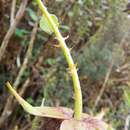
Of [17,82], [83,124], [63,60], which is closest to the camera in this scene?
[83,124]

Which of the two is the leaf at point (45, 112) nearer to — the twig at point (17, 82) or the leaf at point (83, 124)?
the leaf at point (83, 124)

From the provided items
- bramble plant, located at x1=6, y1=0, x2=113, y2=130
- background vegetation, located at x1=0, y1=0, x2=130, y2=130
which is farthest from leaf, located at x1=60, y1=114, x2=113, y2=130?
background vegetation, located at x1=0, y1=0, x2=130, y2=130

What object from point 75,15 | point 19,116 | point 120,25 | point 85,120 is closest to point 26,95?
point 19,116

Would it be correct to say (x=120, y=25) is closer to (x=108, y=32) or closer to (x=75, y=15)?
(x=108, y=32)

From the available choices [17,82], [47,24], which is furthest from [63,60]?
[47,24]

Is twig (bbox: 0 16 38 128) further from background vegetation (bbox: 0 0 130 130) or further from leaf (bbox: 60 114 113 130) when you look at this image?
leaf (bbox: 60 114 113 130)

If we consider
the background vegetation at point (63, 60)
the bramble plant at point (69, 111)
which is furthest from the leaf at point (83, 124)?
the background vegetation at point (63, 60)

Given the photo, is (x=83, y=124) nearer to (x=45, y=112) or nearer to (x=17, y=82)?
(x=45, y=112)

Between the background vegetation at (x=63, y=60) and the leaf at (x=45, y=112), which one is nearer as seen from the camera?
the leaf at (x=45, y=112)

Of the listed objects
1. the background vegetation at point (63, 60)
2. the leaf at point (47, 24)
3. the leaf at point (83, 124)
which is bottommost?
the background vegetation at point (63, 60)
